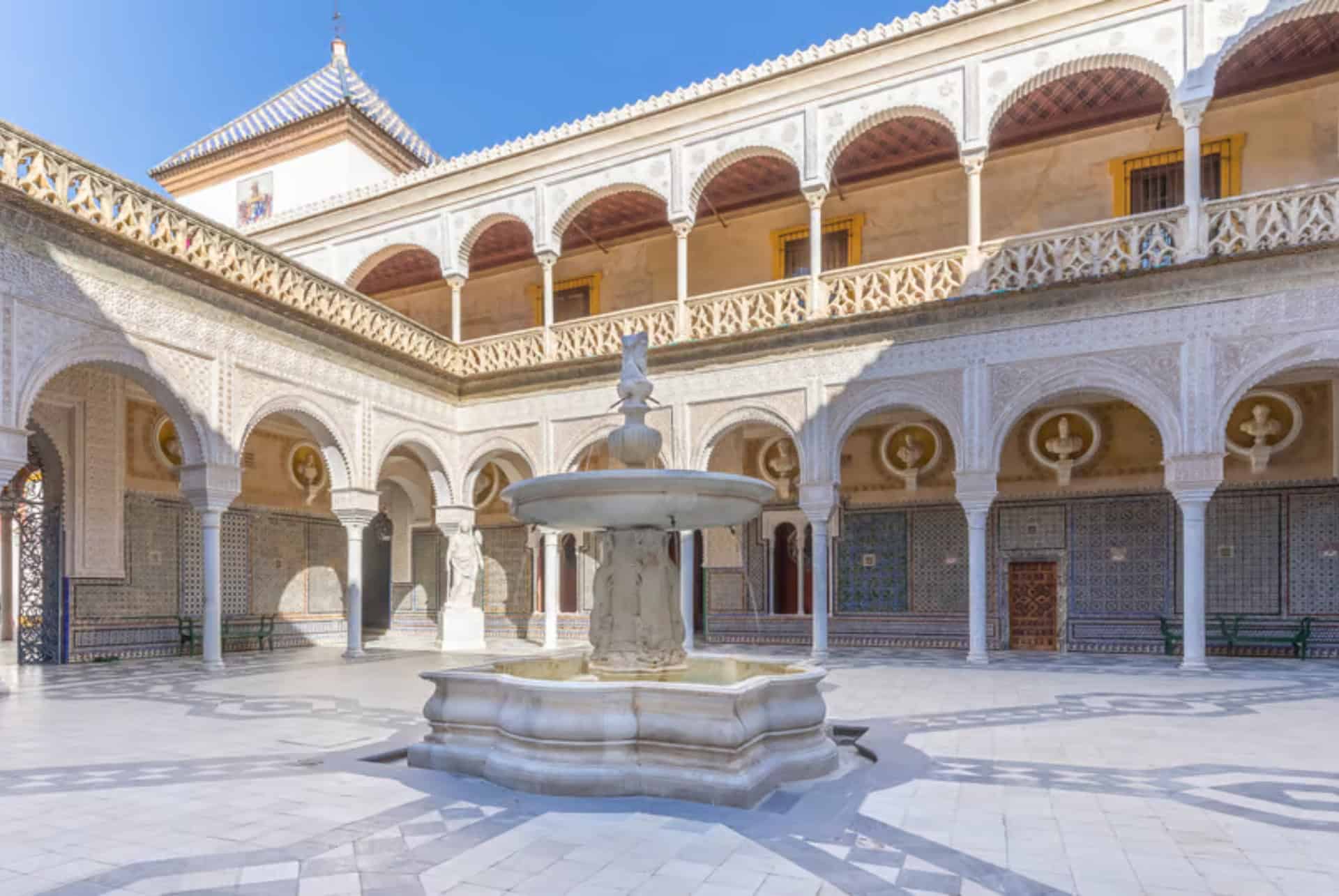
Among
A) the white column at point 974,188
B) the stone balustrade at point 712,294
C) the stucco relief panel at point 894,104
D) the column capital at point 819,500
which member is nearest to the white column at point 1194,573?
the stone balustrade at point 712,294

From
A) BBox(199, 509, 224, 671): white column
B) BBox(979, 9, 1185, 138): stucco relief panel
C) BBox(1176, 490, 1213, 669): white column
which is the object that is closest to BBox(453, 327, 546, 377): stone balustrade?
BBox(199, 509, 224, 671): white column

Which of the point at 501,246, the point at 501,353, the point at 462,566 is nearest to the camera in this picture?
the point at 501,353

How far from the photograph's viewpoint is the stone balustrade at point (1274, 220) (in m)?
9.22

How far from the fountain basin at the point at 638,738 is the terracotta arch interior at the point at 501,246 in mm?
11651

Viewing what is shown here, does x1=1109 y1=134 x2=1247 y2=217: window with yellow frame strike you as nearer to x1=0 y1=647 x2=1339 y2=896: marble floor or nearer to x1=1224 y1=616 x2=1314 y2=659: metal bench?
x1=1224 y1=616 x2=1314 y2=659: metal bench

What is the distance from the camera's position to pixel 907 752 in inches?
199

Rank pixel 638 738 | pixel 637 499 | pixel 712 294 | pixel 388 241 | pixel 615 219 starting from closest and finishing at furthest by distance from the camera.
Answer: pixel 638 738 → pixel 637 499 → pixel 712 294 → pixel 388 241 → pixel 615 219

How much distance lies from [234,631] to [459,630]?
3296mm

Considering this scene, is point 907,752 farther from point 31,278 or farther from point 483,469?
point 483,469

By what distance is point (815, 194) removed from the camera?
469 inches

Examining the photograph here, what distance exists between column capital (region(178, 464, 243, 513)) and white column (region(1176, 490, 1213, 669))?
→ 10.7 meters

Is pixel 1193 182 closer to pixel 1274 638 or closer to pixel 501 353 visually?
pixel 1274 638

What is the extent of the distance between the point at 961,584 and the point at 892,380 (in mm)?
3789

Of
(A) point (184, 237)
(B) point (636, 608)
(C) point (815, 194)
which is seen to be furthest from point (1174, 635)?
(A) point (184, 237)
